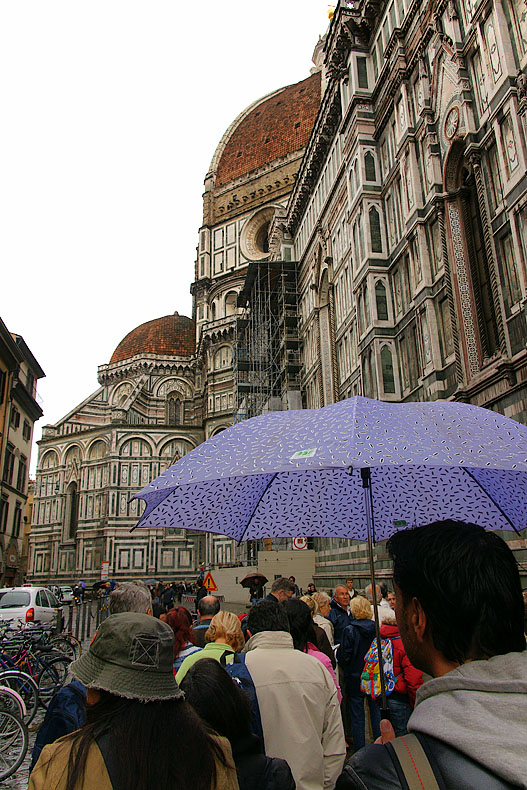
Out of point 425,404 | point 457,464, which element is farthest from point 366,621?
Answer: point 457,464

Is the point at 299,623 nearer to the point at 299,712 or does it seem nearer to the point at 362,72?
the point at 299,712

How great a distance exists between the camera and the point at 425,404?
4.18m

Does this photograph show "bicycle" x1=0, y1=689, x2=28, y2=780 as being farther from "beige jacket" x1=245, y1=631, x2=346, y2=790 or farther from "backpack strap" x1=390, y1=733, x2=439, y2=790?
"backpack strap" x1=390, y1=733, x2=439, y2=790

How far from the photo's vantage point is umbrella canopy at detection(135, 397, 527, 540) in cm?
352

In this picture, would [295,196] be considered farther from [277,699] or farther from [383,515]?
[277,699]

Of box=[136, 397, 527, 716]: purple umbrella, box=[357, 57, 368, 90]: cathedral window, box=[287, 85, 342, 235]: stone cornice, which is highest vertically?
box=[287, 85, 342, 235]: stone cornice

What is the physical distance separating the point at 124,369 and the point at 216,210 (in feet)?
48.0

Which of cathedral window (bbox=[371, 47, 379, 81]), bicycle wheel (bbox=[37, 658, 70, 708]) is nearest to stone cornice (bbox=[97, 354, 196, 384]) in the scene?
cathedral window (bbox=[371, 47, 379, 81])

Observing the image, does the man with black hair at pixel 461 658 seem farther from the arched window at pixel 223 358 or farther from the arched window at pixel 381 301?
the arched window at pixel 223 358

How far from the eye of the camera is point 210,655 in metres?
3.50

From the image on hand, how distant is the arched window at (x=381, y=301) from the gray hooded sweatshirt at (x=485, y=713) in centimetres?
1651

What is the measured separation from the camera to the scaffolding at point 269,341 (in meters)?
29.3

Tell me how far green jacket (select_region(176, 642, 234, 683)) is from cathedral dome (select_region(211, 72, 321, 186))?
4993cm

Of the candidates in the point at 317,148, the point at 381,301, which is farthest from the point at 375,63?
the point at 381,301
